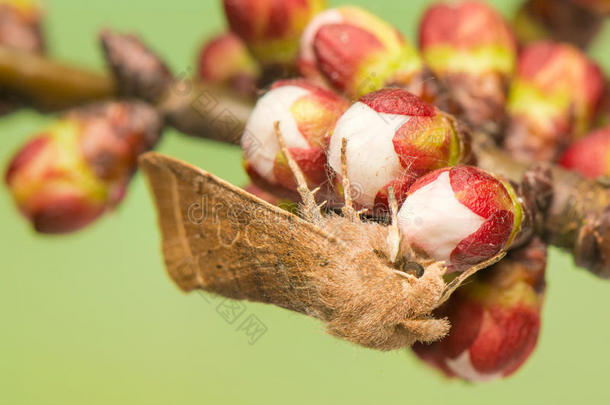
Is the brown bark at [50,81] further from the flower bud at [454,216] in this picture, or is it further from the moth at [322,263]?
the flower bud at [454,216]

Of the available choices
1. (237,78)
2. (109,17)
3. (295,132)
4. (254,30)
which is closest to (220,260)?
(295,132)

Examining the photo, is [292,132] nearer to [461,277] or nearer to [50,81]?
[461,277]

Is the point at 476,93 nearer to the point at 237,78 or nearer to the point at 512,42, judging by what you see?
Answer: the point at 512,42

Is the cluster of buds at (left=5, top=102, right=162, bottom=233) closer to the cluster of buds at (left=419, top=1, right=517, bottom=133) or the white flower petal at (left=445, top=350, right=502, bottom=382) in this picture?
the cluster of buds at (left=419, top=1, right=517, bottom=133)

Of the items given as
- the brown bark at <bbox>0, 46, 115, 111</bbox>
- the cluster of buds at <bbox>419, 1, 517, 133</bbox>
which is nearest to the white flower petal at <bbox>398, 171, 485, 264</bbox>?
the cluster of buds at <bbox>419, 1, 517, 133</bbox>

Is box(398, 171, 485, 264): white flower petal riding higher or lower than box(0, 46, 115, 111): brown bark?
higher

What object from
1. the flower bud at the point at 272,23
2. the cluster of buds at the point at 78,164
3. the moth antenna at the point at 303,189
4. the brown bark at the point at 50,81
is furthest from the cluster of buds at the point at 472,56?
the brown bark at the point at 50,81

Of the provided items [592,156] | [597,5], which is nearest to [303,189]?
[592,156]
